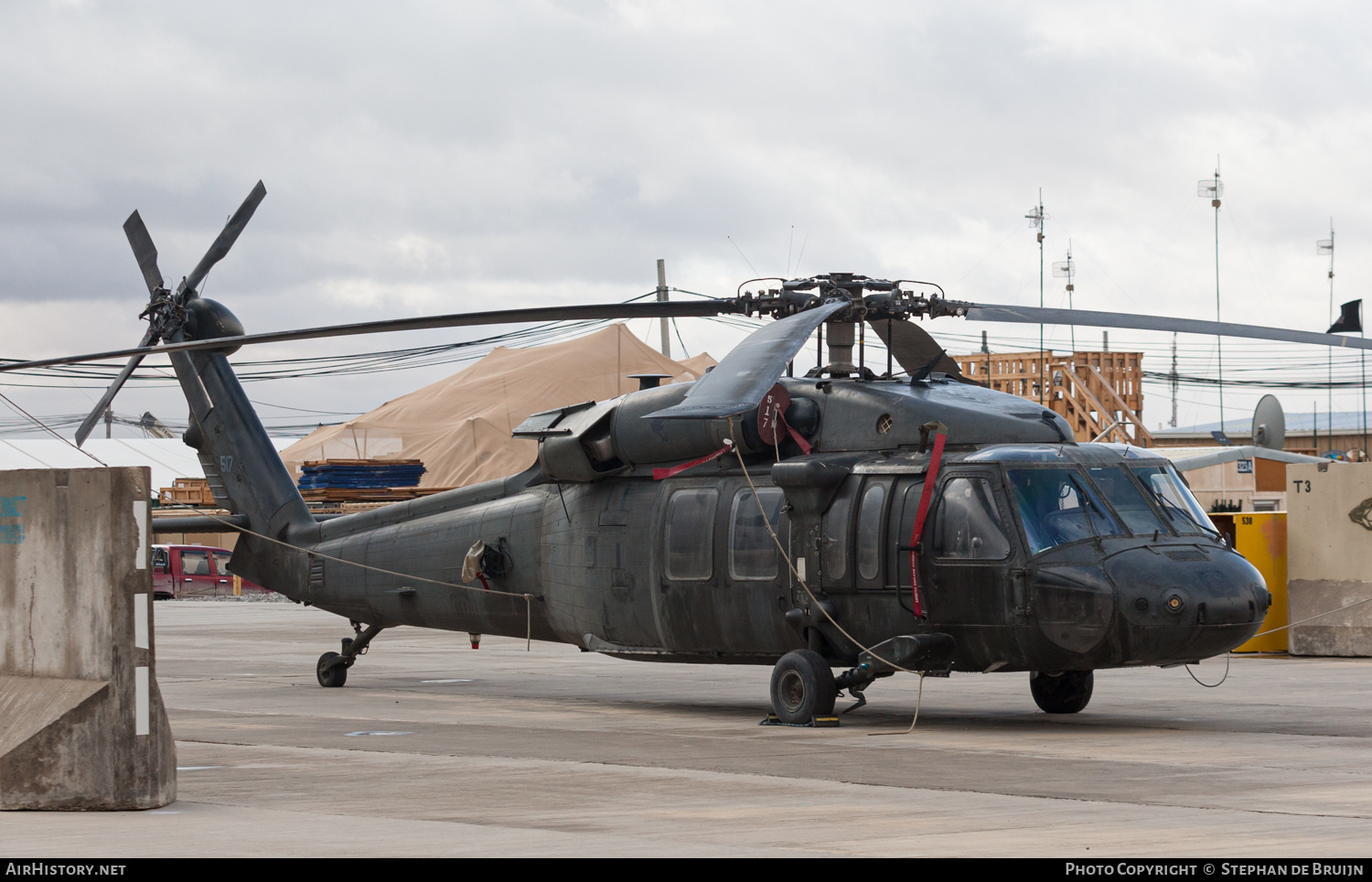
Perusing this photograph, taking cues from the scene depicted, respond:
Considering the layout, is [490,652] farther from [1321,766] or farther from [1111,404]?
[1111,404]

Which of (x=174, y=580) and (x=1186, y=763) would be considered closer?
(x=1186, y=763)

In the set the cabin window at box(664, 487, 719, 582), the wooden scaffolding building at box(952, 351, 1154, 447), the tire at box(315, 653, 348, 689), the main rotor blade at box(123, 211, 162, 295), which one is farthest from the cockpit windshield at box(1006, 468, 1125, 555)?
the wooden scaffolding building at box(952, 351, 1154, 447)

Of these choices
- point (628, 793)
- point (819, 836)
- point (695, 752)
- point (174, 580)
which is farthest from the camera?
point (174, 580)

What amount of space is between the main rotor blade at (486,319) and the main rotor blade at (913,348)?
1.70 m

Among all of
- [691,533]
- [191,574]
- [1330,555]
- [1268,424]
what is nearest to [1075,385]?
[1268,424]

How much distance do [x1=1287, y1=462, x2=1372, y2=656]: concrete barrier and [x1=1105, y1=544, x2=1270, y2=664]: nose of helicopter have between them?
9.86 meters

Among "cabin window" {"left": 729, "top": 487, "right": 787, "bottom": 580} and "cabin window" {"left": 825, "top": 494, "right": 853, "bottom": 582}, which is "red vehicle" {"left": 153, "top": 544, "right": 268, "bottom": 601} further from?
"cabin window" {"left": 825, "top": 494, "right": 853, "bottom": 582}

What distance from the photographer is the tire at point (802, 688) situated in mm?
13281

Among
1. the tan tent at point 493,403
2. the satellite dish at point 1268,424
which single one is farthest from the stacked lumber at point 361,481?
the satellite dish at point 1268,424

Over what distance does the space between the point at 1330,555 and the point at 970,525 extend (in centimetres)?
1099

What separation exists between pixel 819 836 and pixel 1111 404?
48495 mm

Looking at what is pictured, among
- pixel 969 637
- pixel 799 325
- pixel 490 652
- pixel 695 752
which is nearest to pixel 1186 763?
pixel 969 637

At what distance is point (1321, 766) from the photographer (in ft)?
33.8

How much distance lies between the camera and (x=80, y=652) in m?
8.98
